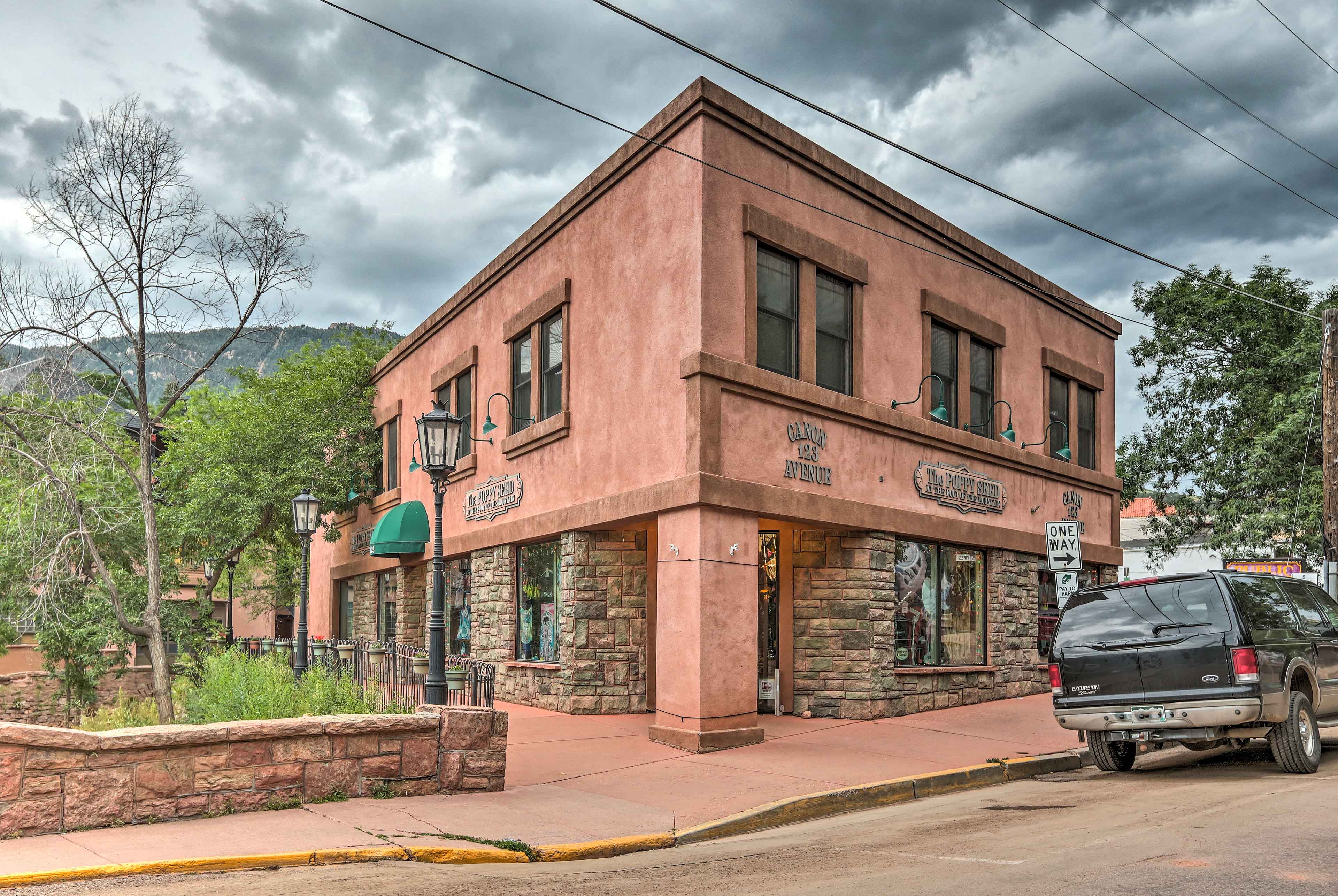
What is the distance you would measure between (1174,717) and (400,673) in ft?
29.3

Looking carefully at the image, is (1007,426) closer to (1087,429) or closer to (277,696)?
(1087,429)

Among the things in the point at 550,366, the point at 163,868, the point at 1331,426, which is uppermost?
the point at 550,366

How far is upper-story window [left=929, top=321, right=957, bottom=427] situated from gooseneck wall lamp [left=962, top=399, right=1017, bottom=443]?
3.24ft

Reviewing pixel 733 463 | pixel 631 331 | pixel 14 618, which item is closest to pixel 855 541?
pixel 733 463

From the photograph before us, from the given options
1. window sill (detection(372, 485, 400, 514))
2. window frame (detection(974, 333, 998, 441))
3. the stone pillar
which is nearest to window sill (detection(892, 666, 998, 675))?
the stone pillar

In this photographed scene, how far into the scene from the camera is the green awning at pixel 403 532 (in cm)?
2273

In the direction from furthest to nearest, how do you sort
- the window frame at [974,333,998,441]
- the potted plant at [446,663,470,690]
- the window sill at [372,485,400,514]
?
1. the window sill at [372,485,400,514]
2. the window frame at [974,333,998,441]
3. the potted plant at [446,663,470,690]

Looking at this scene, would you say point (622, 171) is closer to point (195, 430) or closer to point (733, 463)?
point (733, 463)

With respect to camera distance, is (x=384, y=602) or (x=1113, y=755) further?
(x=384, y=602)

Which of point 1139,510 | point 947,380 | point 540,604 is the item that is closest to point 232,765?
point 540,604

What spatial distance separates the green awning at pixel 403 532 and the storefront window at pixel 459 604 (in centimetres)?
108

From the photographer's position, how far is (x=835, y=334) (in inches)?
618

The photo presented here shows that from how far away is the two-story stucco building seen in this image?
1344 cm

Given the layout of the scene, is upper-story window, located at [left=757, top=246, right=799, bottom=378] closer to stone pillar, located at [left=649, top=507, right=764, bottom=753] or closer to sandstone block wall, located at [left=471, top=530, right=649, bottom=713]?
stone pillar, located at [left=649, top=507, right=764, bottom=753]
